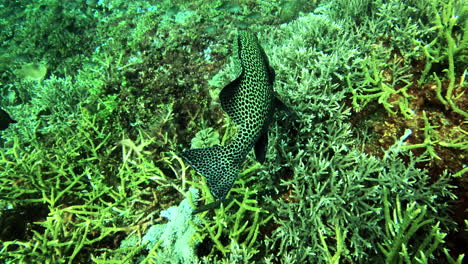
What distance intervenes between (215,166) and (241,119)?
1.63 ft

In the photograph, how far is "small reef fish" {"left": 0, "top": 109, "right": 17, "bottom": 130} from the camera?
541 centimetres

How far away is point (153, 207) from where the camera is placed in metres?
3.69

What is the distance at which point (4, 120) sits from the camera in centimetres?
544

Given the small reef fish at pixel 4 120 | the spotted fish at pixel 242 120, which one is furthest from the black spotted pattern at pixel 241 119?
the small reef fish at pixel 4 120

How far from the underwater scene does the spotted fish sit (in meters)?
0.01

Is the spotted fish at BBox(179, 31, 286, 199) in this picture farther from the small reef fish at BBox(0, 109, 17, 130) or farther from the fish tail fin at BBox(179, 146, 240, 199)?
the small reef fish at BBox(0, 109, 17, 130)

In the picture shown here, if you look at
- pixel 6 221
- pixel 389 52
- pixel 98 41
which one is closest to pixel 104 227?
pixel 6 221

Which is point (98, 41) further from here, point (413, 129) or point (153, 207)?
point (413, 129)

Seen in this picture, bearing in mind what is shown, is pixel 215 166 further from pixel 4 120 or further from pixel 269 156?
pixel 4 120

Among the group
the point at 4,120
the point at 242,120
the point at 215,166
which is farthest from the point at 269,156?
the point at 4,120

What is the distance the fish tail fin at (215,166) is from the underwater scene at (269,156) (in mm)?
12

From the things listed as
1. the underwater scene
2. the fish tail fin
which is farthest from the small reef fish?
the fish tail fin

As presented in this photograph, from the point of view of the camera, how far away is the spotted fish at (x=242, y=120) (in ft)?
7.25

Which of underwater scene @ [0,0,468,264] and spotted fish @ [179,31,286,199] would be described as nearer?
spotted fish @ [179,31,286,199]
